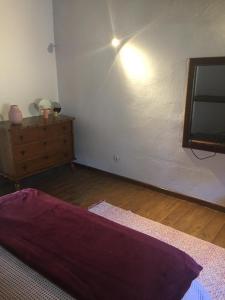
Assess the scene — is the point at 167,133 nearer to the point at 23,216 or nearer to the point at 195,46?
the point at 195,46

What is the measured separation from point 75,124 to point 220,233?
2324 millimetres

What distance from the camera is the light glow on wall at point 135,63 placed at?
281 centimetres

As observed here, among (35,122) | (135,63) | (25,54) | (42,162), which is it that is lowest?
(42,162)

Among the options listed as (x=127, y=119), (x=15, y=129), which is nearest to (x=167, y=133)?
(x=127, y=119)

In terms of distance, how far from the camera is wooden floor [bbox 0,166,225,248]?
2.41 meters

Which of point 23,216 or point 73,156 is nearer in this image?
point 23,216

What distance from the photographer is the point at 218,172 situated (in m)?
2.57

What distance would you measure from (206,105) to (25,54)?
2284 mm

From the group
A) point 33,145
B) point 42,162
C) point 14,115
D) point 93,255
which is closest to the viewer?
point 93,255

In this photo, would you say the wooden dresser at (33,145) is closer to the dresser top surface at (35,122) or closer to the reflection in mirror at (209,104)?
the dresser top surface at (35,122)

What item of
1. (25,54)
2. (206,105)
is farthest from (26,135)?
(206,105)

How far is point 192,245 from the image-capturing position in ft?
6.96

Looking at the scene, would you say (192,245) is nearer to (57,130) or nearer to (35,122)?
(57,130)

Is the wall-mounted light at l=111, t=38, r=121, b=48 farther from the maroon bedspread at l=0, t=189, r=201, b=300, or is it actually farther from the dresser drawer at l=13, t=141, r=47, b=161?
the maroon bedspread at l=0, t=189, r=201, b=300
